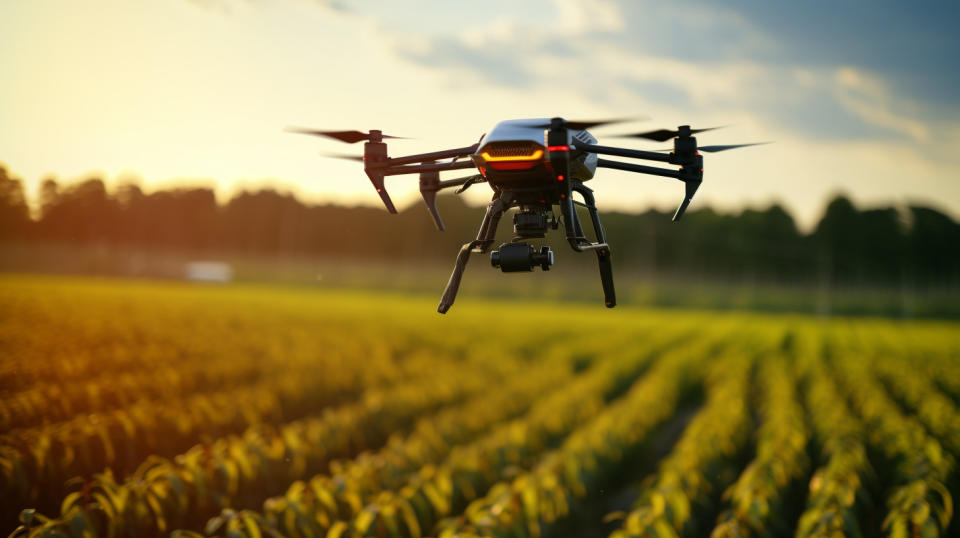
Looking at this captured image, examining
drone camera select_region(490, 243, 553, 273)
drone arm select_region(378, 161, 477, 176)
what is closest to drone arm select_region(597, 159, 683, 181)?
drone camera select_region(490, 243, 553, 273)

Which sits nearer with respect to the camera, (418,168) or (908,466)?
(418,168)

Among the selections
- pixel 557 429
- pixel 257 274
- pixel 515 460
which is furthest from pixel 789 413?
pixel 257 274

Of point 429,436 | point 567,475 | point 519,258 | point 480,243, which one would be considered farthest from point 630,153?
point 429,436

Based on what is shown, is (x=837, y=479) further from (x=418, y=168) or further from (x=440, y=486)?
(x=418, y=168)

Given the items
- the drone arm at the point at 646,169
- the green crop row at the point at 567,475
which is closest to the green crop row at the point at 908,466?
the green crop row at the point at 567,475

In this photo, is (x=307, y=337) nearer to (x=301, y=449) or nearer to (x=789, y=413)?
(x=301, y=449)
